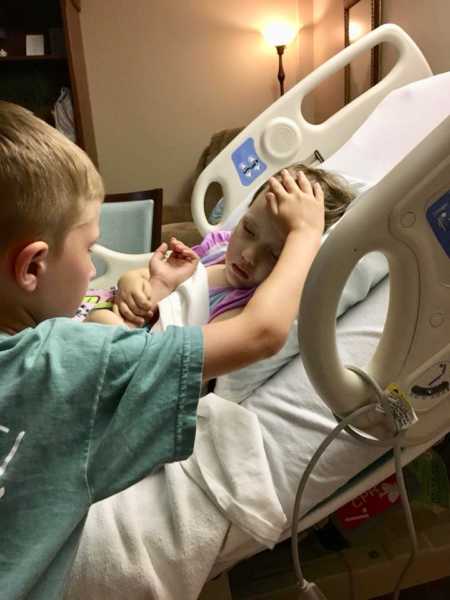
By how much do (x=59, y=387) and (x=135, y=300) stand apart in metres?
0.52

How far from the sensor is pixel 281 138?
1493mm

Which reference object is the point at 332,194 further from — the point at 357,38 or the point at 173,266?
the point at 357,38

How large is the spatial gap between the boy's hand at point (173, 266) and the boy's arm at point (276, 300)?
11.2 inches

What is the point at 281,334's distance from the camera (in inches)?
24.5

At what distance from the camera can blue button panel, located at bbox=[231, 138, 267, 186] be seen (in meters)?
1.51

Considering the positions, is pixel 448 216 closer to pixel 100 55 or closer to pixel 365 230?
pixel 365 230

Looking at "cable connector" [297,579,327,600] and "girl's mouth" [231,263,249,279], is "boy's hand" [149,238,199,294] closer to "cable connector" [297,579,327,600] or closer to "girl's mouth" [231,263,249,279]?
"girl's mouth" [231,263,249,279]

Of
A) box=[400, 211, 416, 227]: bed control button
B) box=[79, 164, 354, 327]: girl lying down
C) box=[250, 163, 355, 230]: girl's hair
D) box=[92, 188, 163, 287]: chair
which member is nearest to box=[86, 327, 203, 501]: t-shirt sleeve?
box=[400, 211, 416, 227]: bed control button

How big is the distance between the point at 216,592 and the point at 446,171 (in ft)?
2.31

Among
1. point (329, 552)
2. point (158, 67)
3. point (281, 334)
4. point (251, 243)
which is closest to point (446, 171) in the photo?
point (281, 334)

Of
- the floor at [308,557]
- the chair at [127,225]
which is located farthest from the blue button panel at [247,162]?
the floor at [308,557]

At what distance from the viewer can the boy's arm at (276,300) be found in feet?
1.88

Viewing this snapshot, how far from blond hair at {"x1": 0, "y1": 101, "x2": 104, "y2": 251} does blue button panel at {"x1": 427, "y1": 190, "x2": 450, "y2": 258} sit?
1.23 ft

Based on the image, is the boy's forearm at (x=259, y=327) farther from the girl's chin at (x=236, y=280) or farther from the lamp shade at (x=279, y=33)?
the lamp shade at (x=279, y=33)
